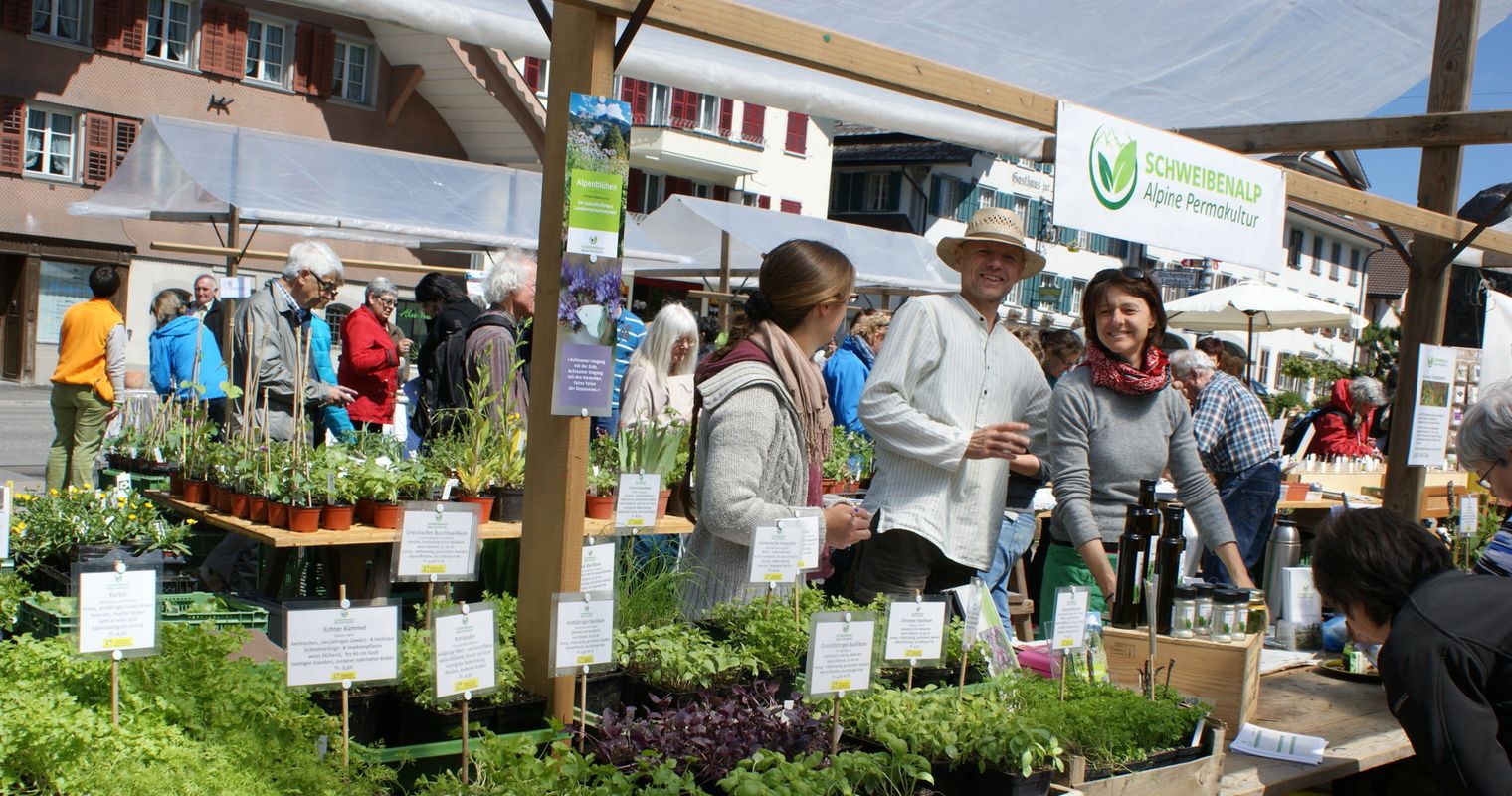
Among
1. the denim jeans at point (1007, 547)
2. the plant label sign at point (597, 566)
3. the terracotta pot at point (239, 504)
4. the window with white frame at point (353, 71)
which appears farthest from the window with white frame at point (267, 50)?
the plant label sign at point (597, 566)

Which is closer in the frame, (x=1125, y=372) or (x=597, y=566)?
(x=597, y=566)

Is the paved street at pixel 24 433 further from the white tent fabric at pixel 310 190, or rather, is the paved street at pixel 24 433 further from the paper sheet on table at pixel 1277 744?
the paper sheet on table at pixel 1277 744

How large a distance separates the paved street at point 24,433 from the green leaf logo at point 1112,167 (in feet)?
22.5

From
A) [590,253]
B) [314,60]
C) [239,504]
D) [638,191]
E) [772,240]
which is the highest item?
[314,60]

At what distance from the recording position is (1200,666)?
2.79 m

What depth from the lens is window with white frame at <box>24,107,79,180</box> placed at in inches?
778

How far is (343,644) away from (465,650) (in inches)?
7.6

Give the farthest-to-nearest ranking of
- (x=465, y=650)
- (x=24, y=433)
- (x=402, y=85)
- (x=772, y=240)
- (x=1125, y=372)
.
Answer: (x=402, y=85) → (x=24, y=433) → (x=772, y=240) → (x=1125, y=372) → (x=465, y=650)

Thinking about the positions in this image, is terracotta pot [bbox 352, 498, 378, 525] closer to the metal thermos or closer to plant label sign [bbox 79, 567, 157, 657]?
plant label sign [bbox 79, 567, 157, 657]

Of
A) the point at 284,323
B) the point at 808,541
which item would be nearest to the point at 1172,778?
the point at 808,541

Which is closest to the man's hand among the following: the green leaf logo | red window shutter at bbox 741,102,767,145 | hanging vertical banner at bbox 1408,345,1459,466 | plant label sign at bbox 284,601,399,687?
the green leaf logo

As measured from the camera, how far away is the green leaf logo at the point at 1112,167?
3311mm

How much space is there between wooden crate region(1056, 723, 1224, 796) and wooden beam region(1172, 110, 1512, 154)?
9.09 feet

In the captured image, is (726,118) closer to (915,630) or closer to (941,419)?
(941,419)
